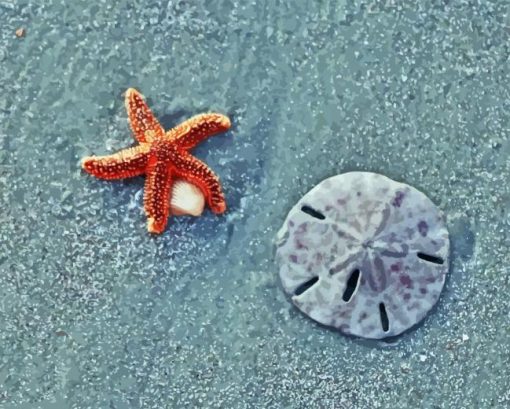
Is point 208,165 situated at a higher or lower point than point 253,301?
higher

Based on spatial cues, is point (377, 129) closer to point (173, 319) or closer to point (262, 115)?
point (262, 115)

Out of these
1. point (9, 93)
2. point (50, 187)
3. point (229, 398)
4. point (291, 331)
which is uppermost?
point (9, 93)

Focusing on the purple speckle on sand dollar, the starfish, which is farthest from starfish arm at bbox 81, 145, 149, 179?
the purple speckle on sand dollar

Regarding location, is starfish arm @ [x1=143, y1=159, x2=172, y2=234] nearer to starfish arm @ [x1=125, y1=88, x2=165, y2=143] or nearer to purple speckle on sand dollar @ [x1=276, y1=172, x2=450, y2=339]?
starfish arm @ [x1=125, y1=88, x2=165, y2=143]

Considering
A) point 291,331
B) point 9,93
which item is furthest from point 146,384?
point 9,93

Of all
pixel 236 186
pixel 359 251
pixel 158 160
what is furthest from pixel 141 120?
pixel 359 251
